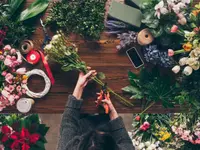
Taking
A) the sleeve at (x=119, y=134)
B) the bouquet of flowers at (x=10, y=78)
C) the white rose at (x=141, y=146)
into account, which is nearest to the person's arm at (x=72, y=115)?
the sleeve at (x=119, y=134)

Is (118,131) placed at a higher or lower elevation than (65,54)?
lower

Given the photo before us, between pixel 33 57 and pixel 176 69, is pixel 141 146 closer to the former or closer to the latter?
pixel 176 69

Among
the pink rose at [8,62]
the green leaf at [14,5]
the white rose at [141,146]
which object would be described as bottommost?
the white rose at [141,146]

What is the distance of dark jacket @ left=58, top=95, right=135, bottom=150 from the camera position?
98.9 inches

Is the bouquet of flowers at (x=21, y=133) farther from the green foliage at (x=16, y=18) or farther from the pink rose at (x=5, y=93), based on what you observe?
the green foliage at (x=16, y=18)

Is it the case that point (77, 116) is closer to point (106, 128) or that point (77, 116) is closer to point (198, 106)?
point (106, 128)

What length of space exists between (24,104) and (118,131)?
688mm

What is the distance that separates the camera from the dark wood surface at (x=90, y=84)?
8.96 ft

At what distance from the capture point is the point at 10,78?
2.61 meters

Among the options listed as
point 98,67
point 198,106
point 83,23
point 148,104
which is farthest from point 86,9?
point 198,106

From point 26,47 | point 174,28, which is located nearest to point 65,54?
point 26,47

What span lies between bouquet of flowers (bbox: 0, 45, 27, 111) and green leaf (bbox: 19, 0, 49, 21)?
0.25 metres

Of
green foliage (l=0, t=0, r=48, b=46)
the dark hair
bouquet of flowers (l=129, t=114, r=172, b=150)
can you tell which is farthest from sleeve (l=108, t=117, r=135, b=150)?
green foliage (l=0, t=0, r=48, b=46)

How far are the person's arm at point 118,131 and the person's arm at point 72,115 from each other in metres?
0.19
